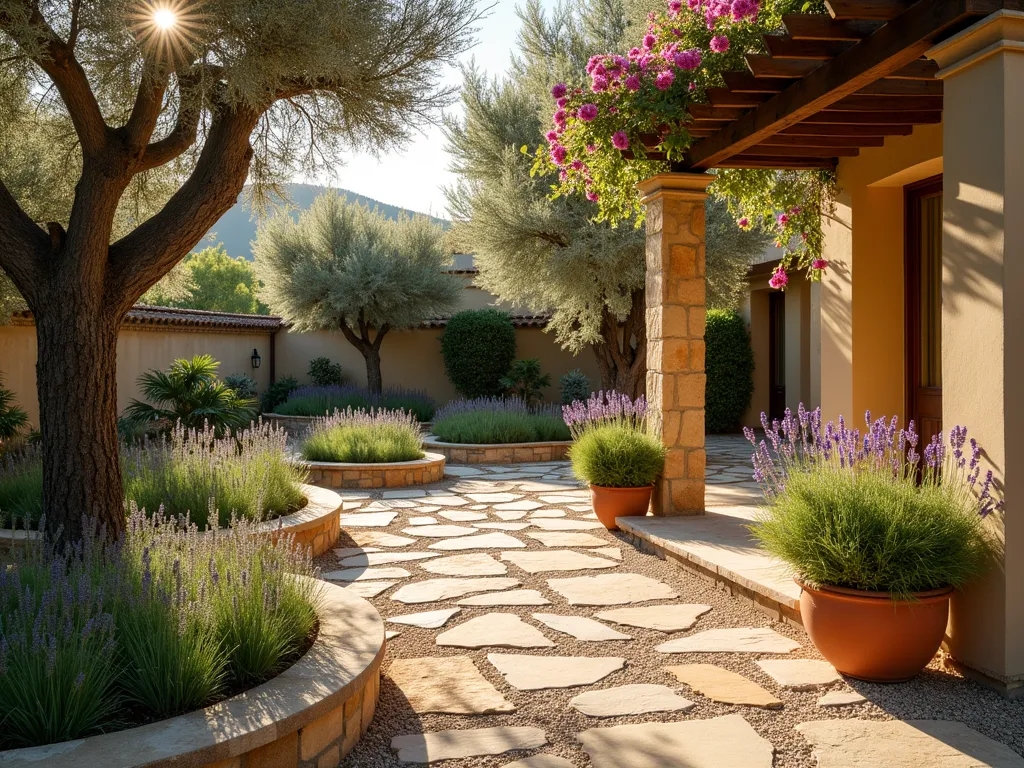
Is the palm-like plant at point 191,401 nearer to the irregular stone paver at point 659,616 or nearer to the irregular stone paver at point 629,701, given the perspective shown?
the irregular stone paver at point 659,616

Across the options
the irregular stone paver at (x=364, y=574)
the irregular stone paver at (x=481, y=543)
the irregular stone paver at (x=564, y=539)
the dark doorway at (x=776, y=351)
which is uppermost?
the dark doorway at (x=776, y=351)

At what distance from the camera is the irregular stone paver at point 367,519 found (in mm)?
6949

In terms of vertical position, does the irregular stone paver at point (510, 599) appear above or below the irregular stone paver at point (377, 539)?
below

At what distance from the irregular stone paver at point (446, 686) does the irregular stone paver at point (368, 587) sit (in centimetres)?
113

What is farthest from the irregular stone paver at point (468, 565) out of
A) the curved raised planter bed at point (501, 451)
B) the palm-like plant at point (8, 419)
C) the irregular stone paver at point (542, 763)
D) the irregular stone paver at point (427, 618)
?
the palm-like plant at point (8, 419)

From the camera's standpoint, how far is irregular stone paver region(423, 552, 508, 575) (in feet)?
17.8

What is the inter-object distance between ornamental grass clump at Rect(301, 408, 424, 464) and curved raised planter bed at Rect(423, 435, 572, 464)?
52.7 inches

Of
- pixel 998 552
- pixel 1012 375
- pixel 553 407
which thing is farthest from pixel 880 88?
pixel 553 407

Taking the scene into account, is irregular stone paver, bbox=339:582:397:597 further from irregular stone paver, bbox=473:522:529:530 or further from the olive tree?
irregular stone paver, bbox=473:522:529:530

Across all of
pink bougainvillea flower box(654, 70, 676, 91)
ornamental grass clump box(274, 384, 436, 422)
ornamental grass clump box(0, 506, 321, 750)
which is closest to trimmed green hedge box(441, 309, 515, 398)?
ornamental grass clump box(274, 384, 436, 422)

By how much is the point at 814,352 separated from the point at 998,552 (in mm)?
7994

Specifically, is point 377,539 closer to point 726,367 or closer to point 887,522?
point 887,522

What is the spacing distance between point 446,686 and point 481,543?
109 inches

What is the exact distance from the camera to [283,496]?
6.16m
